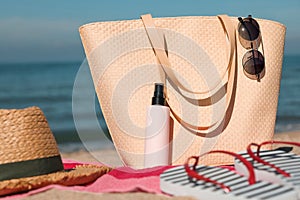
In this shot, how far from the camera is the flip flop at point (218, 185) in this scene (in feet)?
3.79

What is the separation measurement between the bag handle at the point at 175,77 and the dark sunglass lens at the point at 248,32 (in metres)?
0.04

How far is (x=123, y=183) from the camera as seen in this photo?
1.47m

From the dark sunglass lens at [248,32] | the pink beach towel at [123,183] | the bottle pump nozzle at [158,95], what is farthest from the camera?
the dark sunglass lens at [248,32]

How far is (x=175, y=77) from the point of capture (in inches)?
71.1

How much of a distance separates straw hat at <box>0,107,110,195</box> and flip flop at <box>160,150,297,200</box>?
0.31 m

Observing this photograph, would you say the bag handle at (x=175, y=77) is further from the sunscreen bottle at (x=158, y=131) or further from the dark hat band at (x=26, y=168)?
the dark hat band at (x=26, y=168)

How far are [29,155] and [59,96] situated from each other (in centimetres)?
714

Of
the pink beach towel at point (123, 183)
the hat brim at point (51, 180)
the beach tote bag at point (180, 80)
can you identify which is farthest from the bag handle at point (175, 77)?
the hat brim at point (51, 180)

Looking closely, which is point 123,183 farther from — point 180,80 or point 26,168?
point 180,80

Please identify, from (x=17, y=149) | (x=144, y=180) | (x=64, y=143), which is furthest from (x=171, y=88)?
(x=64, y=143)

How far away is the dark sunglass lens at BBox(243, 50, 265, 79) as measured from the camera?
6.17 ft

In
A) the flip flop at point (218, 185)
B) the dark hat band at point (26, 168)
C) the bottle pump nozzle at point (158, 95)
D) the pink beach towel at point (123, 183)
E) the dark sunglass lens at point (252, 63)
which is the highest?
the dark sunglass lens at point (252, 63)

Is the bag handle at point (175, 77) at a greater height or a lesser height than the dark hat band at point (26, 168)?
greater

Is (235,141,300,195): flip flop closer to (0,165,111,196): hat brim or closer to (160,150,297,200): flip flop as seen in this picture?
(160,150,297,200): flip flop
